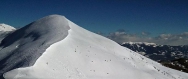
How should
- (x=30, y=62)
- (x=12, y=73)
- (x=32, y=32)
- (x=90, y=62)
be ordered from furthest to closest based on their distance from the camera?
(x=32, y=32) → (x=90, y=62) → (x=30, y=62) → (x=12, y=73)

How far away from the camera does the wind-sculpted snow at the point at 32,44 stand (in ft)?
74.7

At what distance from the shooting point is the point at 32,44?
2866 centimetres

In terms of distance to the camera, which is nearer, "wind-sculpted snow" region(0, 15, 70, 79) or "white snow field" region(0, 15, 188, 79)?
"white snow field" region(0, 15, 188, 79)

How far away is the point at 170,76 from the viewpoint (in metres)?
36.3

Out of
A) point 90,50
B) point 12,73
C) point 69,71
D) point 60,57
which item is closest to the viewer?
point 12,73

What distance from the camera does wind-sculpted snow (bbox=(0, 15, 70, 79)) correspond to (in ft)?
74.7

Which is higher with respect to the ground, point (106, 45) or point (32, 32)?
point (106, 45)

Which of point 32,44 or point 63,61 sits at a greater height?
point 63,61

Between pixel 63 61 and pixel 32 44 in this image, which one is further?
pixel 32 44

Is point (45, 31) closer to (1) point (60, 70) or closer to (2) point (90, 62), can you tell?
(2) point (90, 62)

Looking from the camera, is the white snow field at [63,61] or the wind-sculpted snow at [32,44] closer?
the white snow field at [63,61]

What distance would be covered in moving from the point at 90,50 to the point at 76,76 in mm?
8315

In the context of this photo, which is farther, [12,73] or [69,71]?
[69,71]

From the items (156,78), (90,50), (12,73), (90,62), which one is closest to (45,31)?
(90,50)
